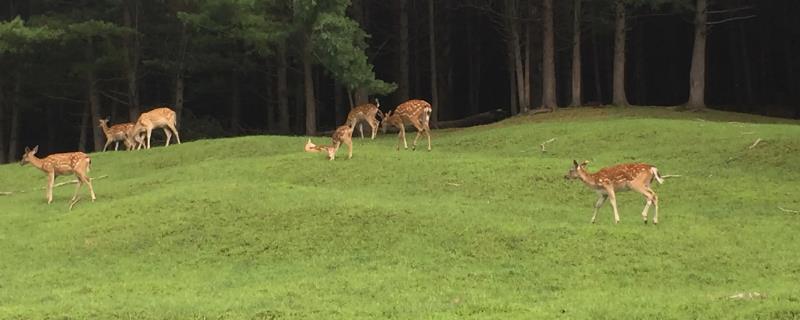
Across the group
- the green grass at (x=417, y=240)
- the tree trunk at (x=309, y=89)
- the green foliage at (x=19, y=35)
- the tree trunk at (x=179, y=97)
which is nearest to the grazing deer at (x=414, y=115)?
the green grass at (x=417, y=240)

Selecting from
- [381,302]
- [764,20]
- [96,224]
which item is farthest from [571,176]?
[764,20]

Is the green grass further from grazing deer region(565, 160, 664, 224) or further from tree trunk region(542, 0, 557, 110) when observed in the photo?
tree trunk region(542, 0, 557, 110)

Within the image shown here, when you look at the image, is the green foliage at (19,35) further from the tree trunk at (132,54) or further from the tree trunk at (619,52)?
the tree trunk at (619,52)

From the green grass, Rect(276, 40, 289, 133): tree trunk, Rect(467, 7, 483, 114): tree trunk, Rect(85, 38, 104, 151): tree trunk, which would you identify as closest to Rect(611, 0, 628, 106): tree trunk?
the green grass

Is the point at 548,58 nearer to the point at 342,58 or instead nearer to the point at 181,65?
the point at 342,58

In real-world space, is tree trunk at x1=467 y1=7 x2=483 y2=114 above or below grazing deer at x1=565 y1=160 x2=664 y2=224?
Answer: above

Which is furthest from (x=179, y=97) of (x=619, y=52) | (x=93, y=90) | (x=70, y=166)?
(x=619, y=52)

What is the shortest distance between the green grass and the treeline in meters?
9.12

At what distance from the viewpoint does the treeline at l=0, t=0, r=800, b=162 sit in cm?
2941

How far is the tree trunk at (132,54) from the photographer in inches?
1303

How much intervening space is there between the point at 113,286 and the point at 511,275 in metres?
5.21

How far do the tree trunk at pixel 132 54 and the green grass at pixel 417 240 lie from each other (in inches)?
471

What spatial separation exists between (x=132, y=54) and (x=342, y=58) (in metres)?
10.6

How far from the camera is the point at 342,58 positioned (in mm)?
27359
